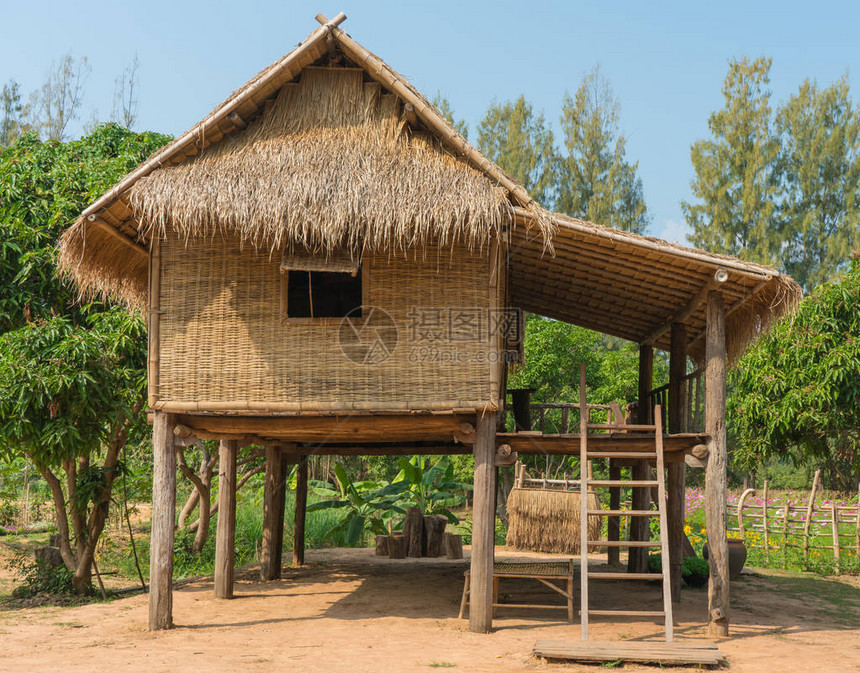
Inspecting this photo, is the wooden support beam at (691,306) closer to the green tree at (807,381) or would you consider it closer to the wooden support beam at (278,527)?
the green tree at (807,381)

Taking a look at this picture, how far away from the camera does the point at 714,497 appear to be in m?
7.07

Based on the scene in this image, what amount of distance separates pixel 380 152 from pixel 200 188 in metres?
1.56

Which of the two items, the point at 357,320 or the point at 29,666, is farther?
the point at 357,320

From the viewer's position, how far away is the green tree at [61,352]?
9367mm

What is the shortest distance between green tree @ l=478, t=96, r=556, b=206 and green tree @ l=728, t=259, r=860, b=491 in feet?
48.1

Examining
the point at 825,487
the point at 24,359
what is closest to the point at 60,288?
the point at 24,359

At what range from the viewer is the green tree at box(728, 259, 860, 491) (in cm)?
1239

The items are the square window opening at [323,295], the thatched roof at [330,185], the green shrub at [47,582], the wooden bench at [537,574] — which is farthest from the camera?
the green shrub at [47,582]


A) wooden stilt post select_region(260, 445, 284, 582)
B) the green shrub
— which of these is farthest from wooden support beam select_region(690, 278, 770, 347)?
the green shrub

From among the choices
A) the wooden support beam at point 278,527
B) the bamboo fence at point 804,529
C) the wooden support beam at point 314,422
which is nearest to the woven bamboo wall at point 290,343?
the wooden support beam at point 314,422

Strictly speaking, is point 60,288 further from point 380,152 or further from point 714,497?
point 714,497

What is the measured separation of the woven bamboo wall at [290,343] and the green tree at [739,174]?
20542 mm

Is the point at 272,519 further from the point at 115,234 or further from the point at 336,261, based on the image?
the point at 336,261

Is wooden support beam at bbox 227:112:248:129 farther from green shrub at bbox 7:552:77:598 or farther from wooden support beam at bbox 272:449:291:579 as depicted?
green shrub at bbox 7:552:77:598
